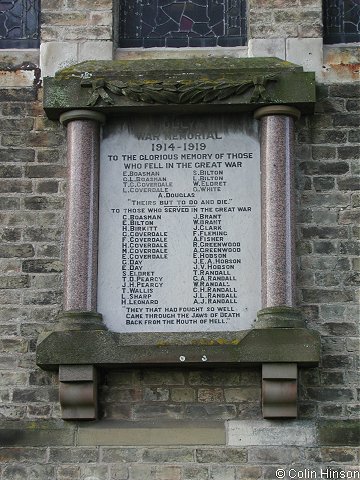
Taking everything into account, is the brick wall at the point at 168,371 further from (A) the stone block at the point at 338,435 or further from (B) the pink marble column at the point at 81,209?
(B) the pink marble column at the point at 81,209

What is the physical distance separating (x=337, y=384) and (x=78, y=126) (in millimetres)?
2462

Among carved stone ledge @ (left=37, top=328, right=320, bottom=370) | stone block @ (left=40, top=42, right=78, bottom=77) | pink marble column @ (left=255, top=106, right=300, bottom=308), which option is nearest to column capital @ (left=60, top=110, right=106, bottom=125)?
stone block @ (left=40, top=42, right=78, bottom=77)

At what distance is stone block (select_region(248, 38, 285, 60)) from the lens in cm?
895

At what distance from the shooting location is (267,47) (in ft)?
29.4

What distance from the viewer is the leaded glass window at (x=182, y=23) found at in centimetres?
922

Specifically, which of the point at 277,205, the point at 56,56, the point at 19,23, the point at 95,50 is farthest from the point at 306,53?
the point at 19,23

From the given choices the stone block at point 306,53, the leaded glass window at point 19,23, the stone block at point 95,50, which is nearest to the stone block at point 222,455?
the stone block at point 306,53

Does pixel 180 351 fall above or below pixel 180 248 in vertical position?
below

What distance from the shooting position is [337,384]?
8.35 metres

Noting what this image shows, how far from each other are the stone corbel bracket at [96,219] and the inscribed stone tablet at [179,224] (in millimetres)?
104

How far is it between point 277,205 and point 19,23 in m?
2.43

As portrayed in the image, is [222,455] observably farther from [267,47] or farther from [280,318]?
[267,47]

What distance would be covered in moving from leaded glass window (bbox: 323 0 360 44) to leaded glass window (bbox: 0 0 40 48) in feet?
6.90

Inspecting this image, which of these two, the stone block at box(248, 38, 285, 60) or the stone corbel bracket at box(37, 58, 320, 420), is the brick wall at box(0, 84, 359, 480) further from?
the stone block at box(248, 38, 285, 60)
